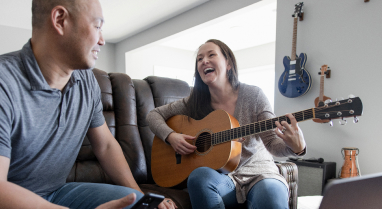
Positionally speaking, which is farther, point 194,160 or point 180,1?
point 180,1

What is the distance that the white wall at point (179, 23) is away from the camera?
14.0 ft

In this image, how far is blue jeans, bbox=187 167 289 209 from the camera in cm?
114

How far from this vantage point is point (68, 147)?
3.47ft

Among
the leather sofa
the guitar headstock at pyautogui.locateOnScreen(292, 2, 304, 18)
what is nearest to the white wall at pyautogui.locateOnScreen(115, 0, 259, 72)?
the guitar headstock at pyautogui.locateOnScreen(292, 2, 304, 18)

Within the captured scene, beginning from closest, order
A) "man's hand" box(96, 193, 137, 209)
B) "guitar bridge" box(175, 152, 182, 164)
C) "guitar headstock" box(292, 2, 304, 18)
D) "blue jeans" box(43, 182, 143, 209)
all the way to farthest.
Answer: "man's hand" box(96, 193, 137, 209), "blue jeans" box(43, 182, 143, 209), "guitar bridge" box(175, 152, 182, 164), "guitar headstock" box(292, 2, 304, 18)

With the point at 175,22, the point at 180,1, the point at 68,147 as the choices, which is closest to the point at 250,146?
the point at 68,147

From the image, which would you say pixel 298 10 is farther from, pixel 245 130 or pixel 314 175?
A: pixel 245 130

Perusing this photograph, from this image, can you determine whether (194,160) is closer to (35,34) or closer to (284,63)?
(35,34)

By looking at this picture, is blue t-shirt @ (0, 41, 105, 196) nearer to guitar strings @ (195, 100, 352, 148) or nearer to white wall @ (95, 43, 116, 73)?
guitar strings @ (195, 100, 352, 148)

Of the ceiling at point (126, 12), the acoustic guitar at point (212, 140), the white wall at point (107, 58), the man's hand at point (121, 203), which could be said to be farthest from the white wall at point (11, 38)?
the man's hand at point (121, 203)

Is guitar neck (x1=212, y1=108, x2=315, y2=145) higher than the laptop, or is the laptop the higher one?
guitar neck (x1=212, y1=108, x2=315, y2=145)

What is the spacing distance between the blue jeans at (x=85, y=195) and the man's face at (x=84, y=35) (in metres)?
0.47

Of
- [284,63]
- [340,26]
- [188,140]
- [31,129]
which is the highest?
[340,26]

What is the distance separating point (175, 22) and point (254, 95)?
427 cm
